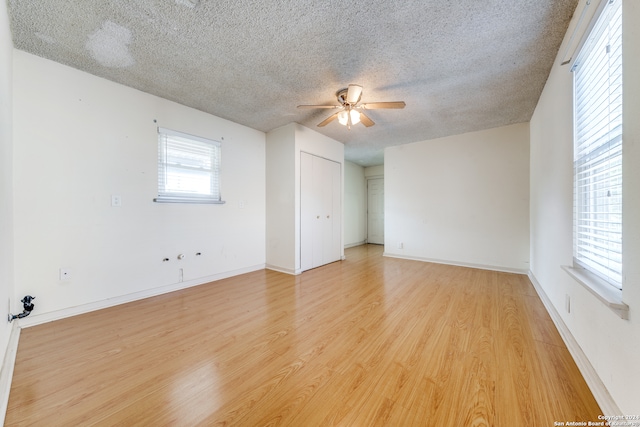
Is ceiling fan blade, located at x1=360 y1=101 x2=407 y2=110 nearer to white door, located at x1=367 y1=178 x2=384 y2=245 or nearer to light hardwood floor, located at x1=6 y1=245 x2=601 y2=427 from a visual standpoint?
light hardwood floor, located at x1=6 y1=245 x2=601 y2=427

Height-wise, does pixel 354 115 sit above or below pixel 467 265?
above

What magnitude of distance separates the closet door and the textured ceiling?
4.43ft

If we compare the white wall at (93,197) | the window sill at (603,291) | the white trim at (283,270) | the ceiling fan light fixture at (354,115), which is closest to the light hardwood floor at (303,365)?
the white wall at (93,197)

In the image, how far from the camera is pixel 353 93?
2.39 metres

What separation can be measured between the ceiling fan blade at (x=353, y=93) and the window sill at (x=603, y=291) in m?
2.30

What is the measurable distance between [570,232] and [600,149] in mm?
755

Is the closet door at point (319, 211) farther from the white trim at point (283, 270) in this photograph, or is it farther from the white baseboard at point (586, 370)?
the white baseboard at point (586, 370)

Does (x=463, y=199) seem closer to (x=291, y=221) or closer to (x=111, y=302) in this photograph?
(x=291, y=221)

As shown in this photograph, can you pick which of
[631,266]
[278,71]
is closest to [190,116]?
[278,71]

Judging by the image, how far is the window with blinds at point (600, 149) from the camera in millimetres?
1179

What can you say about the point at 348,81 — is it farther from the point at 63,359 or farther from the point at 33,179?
the point at 63,359

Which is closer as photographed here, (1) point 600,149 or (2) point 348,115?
(1) point 600,149

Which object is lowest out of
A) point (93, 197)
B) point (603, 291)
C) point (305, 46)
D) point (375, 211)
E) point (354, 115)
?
point (603, 291)

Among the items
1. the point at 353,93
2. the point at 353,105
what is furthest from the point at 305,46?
the point at 353,105
